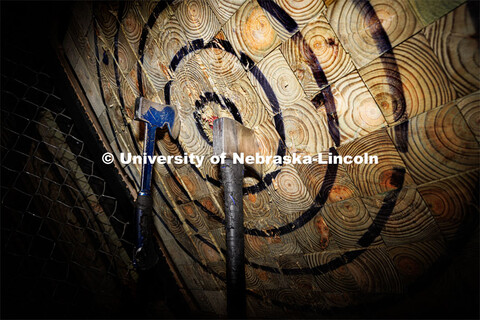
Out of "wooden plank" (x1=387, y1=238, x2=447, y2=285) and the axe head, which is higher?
the axe head

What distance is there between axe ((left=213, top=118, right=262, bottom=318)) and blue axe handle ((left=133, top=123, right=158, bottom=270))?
482 millimetres

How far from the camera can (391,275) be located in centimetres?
102

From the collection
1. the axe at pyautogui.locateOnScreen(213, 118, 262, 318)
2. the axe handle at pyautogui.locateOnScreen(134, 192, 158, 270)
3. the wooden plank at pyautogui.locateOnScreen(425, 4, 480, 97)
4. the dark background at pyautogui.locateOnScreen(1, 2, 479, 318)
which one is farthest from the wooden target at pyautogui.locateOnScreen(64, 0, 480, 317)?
the dark background at pyautogui.locateOnScreen(1, 2, 479, 318)

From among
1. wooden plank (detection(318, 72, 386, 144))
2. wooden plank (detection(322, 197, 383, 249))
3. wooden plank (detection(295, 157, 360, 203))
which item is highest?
wooden plank (detection(318, 72, 386, 144))

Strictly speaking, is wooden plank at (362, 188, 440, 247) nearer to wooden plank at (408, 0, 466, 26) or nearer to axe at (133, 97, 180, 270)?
wooden plank at (408, 0, 466, 26)

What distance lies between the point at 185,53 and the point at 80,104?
121 centimetres

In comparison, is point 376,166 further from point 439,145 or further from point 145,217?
point 145,217

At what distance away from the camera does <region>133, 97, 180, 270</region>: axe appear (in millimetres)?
1244

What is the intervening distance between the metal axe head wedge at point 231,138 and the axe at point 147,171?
0.41 m

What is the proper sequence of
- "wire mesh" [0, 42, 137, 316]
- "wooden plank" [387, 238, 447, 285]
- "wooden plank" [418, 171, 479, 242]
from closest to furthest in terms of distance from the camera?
"wooden plank" [418, 171, 479, 242], "wooden plank" [387, 238, 447, 285], "wire mesh" [0, 42, 137, 316]

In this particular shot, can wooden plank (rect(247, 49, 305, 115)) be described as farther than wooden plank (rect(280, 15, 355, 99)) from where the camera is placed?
Yes

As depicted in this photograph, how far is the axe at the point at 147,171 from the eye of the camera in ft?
4.08

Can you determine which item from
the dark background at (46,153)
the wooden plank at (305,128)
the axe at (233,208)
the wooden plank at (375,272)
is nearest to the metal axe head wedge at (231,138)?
the axe at (233,208)

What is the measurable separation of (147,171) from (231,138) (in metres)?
0.61
